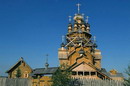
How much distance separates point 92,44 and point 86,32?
142 inches

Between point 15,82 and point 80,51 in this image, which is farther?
point 80,51

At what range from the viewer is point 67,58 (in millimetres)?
39688

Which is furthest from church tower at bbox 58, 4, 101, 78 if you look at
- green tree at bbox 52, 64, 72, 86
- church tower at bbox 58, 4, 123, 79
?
green tree at bbox 52, 64, 72, 86

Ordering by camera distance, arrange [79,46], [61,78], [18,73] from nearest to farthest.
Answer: [61,78], [18,73], [79,46]

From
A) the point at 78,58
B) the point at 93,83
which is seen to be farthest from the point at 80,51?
the point at 93,83

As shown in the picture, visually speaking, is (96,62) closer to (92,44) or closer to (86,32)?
(92,44)

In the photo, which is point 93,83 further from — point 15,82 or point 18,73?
point 18,73

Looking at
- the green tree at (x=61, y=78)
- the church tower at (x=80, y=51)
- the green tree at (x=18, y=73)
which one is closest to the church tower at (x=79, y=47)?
the church tower at (x=80, y=51)

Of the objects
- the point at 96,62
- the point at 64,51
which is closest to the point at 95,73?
the point at 96,62

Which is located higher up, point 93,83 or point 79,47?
point 79,47

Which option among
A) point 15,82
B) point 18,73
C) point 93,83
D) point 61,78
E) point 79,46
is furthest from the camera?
point 79,46

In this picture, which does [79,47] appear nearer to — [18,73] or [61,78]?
[18,73]

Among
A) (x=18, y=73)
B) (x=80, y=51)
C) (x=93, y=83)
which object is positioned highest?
(x=80, y=51)

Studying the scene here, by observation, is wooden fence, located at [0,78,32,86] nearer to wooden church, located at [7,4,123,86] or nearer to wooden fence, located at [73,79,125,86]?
wooden church, located at [7,4,123,86]
